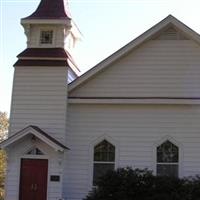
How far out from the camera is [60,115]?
19.6 metres

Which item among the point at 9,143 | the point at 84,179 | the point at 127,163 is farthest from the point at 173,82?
the point at 9,143

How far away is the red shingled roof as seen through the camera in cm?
2108

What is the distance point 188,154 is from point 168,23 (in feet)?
17.1

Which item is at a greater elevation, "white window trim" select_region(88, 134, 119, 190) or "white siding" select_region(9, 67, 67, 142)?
"white siding" select_region(9, 67, 67, 142)

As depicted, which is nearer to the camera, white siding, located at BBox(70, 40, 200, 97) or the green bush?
the green bush

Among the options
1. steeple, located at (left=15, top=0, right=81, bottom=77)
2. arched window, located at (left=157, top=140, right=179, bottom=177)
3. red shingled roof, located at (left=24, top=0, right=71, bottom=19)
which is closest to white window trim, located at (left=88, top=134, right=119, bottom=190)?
arched window, located at (left=157, top=140, right=179, bottom=177)

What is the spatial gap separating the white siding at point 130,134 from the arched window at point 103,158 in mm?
235

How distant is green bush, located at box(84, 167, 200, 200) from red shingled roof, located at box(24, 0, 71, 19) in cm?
733

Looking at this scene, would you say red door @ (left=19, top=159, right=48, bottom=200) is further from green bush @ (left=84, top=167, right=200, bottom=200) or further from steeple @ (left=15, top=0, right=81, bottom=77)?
steeple @ (left=15, top=0, right=81, bottom=77)

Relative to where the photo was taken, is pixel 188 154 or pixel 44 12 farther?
pixel 44 12

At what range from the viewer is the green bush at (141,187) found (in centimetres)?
1700

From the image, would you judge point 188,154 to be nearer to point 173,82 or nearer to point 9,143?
point 173,82

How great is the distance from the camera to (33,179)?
19.3m

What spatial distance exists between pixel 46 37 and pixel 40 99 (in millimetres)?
2889
